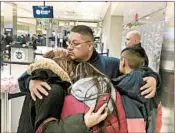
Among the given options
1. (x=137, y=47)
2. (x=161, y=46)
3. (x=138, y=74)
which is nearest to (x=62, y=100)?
(x=138, y=74)

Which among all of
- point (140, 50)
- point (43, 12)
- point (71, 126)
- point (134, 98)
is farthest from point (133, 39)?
point (71, 126)

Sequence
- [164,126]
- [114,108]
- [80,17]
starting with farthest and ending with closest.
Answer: [80,17] → [164,126] → [114,108]

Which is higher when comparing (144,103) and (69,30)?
(69,30)

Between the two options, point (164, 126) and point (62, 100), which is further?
point (164, 126)

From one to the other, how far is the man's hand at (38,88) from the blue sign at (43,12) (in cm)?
36

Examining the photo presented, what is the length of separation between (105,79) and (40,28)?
472mm

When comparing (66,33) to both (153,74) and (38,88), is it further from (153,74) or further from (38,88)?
(153,74)

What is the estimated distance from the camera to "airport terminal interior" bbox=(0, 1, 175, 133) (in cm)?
105

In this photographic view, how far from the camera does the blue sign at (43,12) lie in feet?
3.47

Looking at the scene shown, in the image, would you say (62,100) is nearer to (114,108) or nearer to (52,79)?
(52,79)

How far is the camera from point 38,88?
2.88 ft

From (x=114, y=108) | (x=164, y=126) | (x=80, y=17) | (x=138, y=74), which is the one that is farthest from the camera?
(x=80, y=17)

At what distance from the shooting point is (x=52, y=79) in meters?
0.91

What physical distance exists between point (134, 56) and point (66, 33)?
37cm
